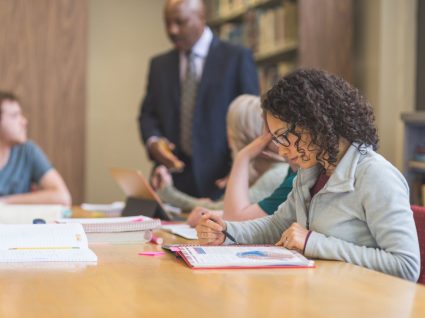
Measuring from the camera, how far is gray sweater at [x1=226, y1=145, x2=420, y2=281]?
1.51 m

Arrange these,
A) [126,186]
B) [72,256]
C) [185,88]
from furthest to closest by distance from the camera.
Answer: [185,88], [126,186], [72,256]

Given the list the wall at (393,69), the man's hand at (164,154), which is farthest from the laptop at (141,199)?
the wall at (393,69)

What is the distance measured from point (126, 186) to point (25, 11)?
2.07 meters

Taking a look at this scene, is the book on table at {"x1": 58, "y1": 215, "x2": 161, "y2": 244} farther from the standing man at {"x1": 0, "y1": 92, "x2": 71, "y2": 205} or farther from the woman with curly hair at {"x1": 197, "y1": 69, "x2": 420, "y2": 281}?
the standing man at {"x1": 0, "y1": 92, "x2": 71, "y2": 205}

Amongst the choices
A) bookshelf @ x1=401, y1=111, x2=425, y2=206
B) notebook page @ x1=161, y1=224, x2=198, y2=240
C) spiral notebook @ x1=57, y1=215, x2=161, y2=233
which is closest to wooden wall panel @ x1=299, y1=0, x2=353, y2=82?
bookshelf @ x1=401, y1=111, x2=425, y2=206

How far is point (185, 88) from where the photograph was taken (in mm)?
3730

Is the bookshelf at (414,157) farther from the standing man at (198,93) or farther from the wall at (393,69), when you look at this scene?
the standing man at (198,93)

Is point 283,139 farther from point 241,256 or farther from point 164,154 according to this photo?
point 164,154

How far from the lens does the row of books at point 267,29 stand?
14.4ft

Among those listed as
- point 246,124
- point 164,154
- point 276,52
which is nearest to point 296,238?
point 246,124

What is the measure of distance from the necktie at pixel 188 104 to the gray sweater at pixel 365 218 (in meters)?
1.98

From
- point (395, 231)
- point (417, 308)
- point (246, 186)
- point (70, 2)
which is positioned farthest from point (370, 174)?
point (70, 2)

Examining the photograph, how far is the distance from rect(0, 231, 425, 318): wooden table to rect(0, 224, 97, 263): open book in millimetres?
55

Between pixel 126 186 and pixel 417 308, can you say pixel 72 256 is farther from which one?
pixel 126 186
